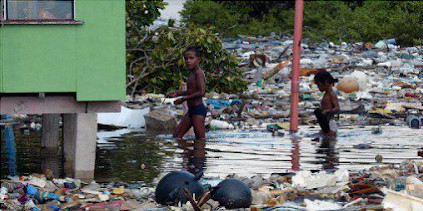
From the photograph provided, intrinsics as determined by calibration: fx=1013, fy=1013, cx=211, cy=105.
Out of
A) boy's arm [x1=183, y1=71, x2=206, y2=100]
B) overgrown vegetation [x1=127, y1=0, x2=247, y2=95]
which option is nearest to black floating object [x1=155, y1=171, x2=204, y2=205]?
boy's arm [x1=183, y1=71, x2=206, y2=100]

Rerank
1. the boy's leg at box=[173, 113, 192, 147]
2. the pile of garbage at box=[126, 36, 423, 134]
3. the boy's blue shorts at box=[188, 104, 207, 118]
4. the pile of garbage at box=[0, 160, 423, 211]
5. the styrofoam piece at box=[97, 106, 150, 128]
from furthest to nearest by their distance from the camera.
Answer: the pile of garbage at box=[126, 36, 423, 134] < the styrofoam piece at box=[97, 106, 150, 128] < the boy's leg at box=[173, 113, 192, 147] < the boy's blue shorts at box=[188, 104, 207, 118] < the pile of garbage at box=[0, 160, 423, 211]

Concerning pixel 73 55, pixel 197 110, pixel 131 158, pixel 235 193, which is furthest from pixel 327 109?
pixel 235 193

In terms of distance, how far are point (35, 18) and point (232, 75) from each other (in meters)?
12.5

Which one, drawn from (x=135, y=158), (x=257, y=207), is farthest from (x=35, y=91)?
(x=257, y=207)

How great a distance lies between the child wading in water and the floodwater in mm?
235

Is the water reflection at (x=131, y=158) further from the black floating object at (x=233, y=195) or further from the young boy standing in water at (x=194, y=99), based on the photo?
the black floating object at (x=233, y=195)

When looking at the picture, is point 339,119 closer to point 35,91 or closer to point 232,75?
point 232,75

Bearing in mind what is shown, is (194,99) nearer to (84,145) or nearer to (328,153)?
(328,153)

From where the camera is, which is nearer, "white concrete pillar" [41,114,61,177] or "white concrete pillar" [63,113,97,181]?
"white concrete pillar" [63,113,97,181]

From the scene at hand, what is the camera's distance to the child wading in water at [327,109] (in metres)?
17.2

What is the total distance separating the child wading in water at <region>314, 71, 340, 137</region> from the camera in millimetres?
17219

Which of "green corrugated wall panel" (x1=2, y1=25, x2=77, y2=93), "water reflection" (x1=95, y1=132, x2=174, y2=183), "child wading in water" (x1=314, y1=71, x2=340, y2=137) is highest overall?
"green corrugated wall panel" (x1=2, y1=25, x2=77, y2=93)

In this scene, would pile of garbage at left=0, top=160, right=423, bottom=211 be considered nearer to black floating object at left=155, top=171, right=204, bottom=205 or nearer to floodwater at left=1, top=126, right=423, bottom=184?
black floating object at left=155, top=171, right=204, bottom=205

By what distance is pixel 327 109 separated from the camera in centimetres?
1745
